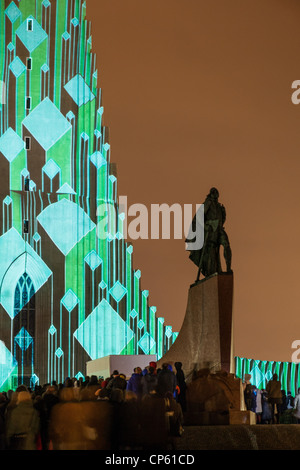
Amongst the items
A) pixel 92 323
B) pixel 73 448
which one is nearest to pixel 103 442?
pixel 73 448

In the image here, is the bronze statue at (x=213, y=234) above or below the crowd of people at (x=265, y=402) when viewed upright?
above

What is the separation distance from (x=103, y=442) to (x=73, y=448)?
0.37m

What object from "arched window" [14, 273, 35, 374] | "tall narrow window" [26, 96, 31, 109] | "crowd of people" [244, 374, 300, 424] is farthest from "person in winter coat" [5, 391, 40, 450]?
"tall narrow window" [26, 96, 31, 109]

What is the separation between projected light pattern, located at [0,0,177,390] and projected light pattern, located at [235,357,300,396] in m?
7.02

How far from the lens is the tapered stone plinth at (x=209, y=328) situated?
2109cm

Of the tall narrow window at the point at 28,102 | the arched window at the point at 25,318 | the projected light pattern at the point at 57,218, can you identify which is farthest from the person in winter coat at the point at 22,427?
the tall narrow window at the point at 28,102

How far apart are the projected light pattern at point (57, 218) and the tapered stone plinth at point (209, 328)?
Answer: 19.4 metres

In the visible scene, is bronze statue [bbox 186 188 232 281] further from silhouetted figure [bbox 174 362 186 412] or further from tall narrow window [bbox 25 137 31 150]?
tall narrow window [bbox 25 137 31 150]

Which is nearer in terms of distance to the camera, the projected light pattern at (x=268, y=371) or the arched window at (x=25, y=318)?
the arched window at (x=25, y=318)

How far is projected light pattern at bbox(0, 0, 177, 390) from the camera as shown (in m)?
42.6

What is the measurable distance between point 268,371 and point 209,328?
29710 millimetres

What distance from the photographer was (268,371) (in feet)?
166

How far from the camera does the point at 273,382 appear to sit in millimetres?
20891

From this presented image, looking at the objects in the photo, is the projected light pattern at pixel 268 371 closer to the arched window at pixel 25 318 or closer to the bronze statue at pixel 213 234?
the arched window at pixel 25 318
